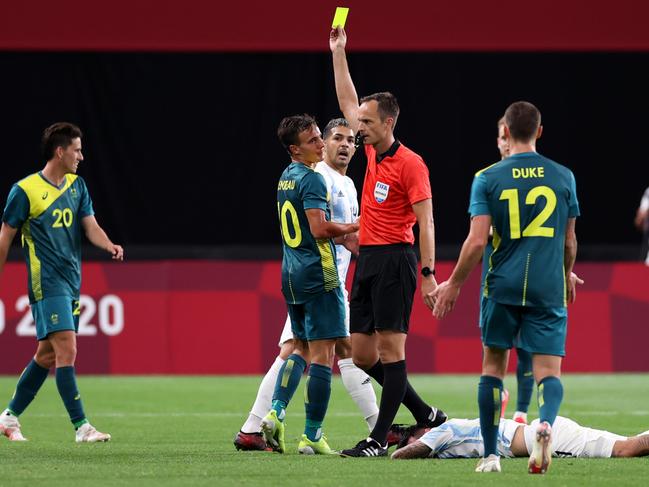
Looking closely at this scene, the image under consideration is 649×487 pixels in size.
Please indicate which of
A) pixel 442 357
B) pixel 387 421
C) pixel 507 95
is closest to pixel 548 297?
pixel 387 421

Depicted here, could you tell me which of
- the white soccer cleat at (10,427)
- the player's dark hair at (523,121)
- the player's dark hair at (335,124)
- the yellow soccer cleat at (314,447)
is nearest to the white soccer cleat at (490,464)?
the yellow soccer cleat at (314,447)

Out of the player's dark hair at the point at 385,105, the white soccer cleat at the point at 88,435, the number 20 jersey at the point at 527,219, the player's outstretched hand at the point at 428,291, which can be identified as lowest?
the white soccer cleat at the point at 88,435

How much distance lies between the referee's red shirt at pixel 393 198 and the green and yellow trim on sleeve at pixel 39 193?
246 cm

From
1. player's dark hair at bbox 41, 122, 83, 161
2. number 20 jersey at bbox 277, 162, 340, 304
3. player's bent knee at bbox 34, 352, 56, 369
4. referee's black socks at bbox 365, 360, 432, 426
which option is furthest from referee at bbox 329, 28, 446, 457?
player's bent knee at bbox 34, 352, 56, 369

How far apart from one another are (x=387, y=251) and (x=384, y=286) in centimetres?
23

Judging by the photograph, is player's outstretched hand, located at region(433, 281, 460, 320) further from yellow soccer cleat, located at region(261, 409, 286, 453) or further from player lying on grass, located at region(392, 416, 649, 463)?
yellow soccer cleat, located at region(261, 409, 286, 453)

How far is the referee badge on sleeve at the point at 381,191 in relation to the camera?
28.6 ft

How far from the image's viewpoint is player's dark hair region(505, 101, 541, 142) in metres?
7.59

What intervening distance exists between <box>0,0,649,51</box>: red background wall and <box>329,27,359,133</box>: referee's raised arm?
9.39m

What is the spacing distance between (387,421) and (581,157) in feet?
43.6

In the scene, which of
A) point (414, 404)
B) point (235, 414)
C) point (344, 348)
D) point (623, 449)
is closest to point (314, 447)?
point (414, 404)

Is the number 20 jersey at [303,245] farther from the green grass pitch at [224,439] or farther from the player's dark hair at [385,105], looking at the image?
the green grass pitch at [224,439]

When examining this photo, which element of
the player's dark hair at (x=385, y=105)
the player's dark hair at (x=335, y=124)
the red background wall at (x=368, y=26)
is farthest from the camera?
the red background wall at (x=368, y=26)

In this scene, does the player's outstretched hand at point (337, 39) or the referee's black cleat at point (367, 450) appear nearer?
the referee's black cleat at point (367, 450)
